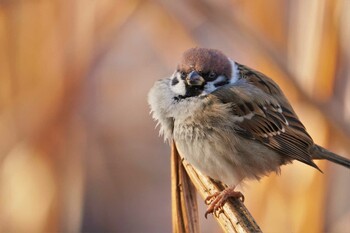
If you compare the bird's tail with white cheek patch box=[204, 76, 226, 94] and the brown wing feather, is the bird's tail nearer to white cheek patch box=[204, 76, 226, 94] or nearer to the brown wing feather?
the brown wing feather

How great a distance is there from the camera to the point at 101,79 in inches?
100.0

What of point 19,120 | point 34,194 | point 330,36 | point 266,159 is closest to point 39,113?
point 19,120

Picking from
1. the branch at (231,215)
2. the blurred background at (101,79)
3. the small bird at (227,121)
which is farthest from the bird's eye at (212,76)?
the branch at (231,215)

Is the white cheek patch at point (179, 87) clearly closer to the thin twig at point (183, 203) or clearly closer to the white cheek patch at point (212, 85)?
the white cheek patch at point (212, 85)

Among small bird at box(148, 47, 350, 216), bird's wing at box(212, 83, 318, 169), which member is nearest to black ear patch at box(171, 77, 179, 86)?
small bird at box(148, 47, 350, 216)

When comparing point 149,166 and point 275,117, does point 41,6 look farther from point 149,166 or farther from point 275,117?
point 149,166

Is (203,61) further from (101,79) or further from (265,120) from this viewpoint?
(101,79)

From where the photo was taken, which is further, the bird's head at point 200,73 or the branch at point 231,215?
the bird's head at point 200,73

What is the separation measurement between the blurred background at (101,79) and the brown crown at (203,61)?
185mm

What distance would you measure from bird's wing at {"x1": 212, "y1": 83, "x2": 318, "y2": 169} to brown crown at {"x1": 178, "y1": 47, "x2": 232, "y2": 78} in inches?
2.7

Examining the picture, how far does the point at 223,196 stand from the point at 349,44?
24.8 inches

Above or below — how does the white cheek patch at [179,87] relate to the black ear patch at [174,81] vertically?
below

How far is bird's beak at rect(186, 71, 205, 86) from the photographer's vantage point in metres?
1.84

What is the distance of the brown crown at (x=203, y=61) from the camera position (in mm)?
1843
